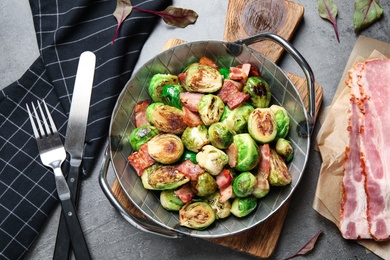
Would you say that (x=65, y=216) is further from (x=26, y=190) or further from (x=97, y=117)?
(x=97, y=117)

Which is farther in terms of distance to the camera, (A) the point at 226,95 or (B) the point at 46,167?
(B) the point at 46,167

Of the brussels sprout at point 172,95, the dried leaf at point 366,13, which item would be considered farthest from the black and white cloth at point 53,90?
the dried leaf at point 366,13

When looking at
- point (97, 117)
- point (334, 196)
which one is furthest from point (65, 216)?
point (334, 196)

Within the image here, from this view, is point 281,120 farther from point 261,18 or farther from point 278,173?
point 261,18

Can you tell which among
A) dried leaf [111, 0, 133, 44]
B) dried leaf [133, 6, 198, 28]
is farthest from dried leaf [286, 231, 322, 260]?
dried leaf [111, 0, 133, 44]

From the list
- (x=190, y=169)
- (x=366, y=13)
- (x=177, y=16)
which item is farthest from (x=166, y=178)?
(x=366, y=13)

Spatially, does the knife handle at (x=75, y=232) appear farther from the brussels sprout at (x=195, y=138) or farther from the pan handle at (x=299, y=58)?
the pan handle at (x=299, y=58)
